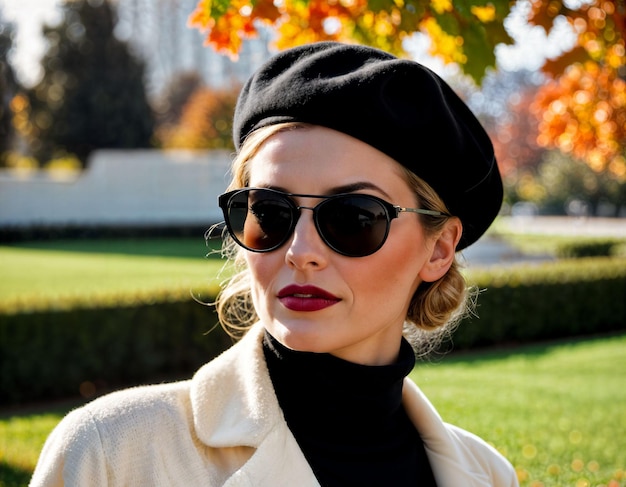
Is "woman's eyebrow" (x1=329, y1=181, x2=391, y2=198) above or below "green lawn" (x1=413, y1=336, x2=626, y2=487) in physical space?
above

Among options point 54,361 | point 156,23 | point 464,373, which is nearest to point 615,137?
point 464,373

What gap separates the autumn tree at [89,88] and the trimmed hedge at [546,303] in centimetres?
3100

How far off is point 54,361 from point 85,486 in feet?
23.4

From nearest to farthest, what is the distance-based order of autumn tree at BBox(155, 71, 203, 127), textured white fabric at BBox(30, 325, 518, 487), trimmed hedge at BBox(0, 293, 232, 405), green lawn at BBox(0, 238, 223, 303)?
textured white fabric at BBox(30, 325, 518, 487) < trimmed hedge at BBox(0, 293, 232, 405) < green lawn at BBox(0, 238, 223, 303) < autumn tree at BBox(155, 71, 203, 127)

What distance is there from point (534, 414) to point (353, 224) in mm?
4301

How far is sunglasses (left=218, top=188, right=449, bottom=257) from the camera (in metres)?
1.66

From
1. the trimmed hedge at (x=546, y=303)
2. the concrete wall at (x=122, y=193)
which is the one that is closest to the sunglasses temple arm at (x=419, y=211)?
the trimmed hedge at (x=546, y=303)

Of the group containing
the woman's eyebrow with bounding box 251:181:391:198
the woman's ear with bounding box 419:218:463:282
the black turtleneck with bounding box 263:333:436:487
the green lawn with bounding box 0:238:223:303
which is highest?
the woman's eyebrow with bounding box 251:181:391:198

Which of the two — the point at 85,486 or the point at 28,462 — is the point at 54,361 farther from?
the point at 85,486

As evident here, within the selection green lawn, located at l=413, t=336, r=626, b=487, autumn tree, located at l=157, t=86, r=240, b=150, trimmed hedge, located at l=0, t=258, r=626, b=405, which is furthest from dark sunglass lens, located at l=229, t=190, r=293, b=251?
autumn tree, located at l=157, t=86, r=240, b=150

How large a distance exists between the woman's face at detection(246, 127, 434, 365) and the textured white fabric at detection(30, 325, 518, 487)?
0.16 m

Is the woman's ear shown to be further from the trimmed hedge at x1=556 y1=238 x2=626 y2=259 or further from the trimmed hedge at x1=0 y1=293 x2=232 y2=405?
the trimmed hedge at x1=556 y1=238 x2=626 y2=259

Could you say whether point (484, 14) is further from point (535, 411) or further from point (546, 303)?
point (546, 303)

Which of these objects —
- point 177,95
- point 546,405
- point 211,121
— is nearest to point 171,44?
point 177,95
